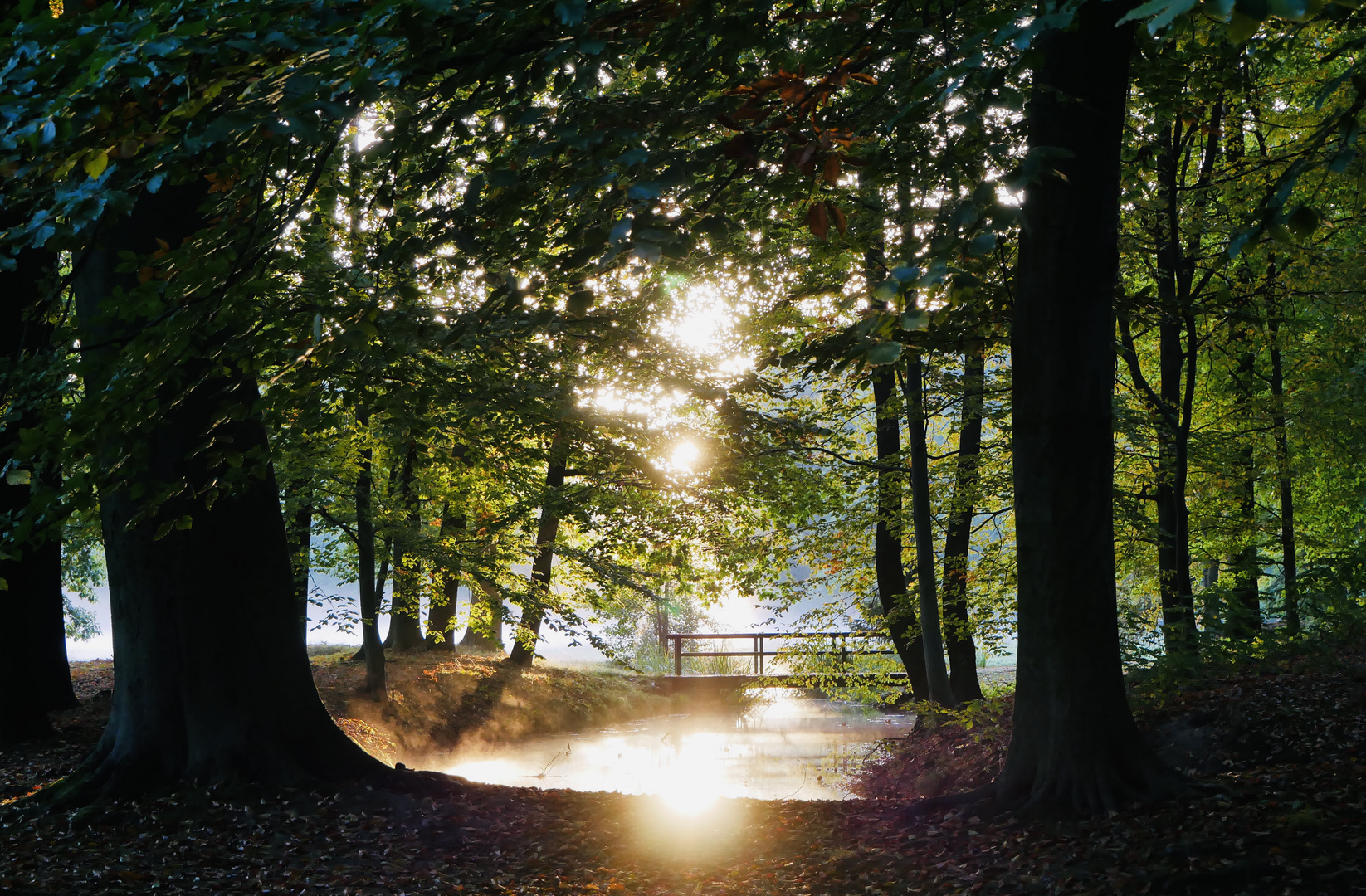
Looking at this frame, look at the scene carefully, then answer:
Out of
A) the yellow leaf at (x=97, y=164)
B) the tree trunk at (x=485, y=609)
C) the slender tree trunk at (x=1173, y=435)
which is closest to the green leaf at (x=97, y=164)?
the yellow leaf at (x=97, y=164)

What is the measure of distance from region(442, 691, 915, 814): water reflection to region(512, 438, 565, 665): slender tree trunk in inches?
71.4

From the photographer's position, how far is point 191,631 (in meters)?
6.78

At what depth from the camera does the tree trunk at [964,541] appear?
10633mm

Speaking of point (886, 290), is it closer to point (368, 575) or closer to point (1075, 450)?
point (1075, 450)

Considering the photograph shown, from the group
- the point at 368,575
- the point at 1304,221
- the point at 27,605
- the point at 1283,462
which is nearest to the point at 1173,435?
the point at 1283,462

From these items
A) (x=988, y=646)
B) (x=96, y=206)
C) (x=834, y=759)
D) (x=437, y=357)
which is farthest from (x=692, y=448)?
(x=96, y=206)

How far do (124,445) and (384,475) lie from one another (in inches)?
418

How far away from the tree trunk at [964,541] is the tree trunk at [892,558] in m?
0.46

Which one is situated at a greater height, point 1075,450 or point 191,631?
point 1075,450

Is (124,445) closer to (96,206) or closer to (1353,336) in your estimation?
(96,206)

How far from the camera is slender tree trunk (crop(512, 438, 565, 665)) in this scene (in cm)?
1167

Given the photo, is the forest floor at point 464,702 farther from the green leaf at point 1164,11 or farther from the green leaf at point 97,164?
the green leaf at point 1164,11

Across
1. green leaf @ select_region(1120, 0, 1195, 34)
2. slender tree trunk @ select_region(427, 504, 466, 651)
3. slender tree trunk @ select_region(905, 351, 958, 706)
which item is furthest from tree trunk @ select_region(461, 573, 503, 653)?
green leaf @ select_region(1120, 0, 1195, 34)

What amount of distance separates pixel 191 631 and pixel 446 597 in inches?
295
